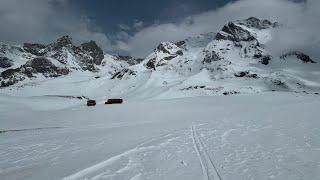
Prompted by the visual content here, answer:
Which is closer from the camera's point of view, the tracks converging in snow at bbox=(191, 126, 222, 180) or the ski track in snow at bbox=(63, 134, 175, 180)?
the tracks converging in snow at bbox=(191, 126, 222, 180)

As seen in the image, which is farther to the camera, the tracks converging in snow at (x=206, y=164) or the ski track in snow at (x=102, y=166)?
the ski track in snow at (x=102, y=166)

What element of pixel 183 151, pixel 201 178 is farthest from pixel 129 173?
pixel 183 151

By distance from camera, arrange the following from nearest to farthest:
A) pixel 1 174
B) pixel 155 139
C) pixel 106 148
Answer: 1. pixel 1 174
2. pixel 106 148
3. pixel 155 139

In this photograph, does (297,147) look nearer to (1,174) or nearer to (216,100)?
(1,174)

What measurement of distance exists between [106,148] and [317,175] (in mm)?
10620

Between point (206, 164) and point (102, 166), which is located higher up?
point (206, 164)

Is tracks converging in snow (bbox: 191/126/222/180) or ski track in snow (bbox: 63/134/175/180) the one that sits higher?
tracks converging in snow (bbox: 191/126/222/180)

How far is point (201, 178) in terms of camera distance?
11.5m

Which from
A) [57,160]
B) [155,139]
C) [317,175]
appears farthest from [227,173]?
[155,139]

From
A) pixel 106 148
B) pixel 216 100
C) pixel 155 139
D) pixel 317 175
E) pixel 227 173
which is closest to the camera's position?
pixel 317 175

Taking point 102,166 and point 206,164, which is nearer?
point 206,164

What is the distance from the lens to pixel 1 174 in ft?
45.8

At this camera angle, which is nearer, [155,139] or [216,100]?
[155,139]

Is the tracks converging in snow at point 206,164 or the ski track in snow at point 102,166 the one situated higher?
the tracks converging in snow at point 206,164
